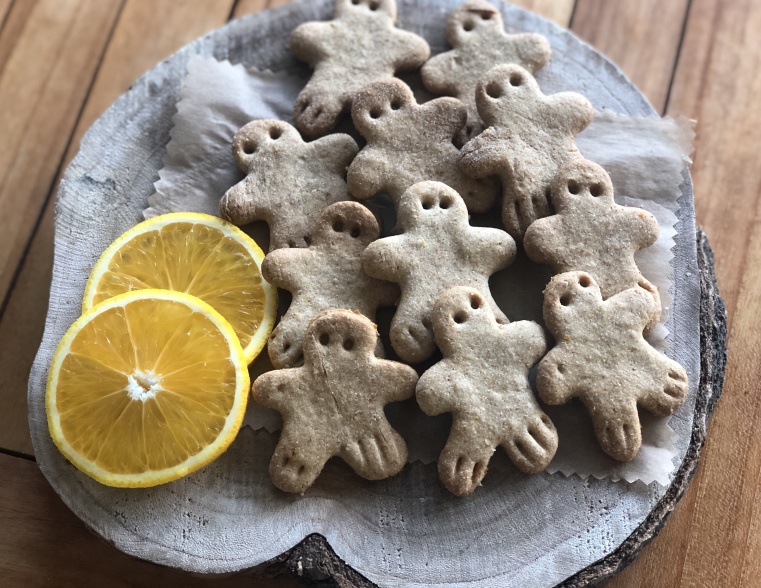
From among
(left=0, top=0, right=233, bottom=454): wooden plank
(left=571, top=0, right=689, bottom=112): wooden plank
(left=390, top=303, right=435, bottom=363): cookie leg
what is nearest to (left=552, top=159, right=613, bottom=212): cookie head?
(left=390, top=303, right=435, bottom=363): cookie leg

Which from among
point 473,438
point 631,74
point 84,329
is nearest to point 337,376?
point 473,438

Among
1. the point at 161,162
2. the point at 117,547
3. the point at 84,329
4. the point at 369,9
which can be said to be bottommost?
the point at 117,547

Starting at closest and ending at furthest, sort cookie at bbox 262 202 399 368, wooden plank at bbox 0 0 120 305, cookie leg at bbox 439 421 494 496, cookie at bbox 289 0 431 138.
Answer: cookie leg at bbox 439 421 494 496 < cookie at bbox 262 202 399 368 < cookie at bbox 289 0 431 138 < wooden plank at bbox 0 0 120 305

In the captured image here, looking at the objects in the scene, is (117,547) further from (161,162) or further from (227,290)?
(161,162)

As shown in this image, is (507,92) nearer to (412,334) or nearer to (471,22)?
(471,22)

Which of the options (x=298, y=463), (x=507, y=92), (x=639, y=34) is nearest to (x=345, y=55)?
(x=507, y=92)

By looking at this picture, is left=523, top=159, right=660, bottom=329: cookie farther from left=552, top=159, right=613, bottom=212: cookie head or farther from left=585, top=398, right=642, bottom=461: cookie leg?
left=585, top=398, right=642, bottom=461: cookie leg
